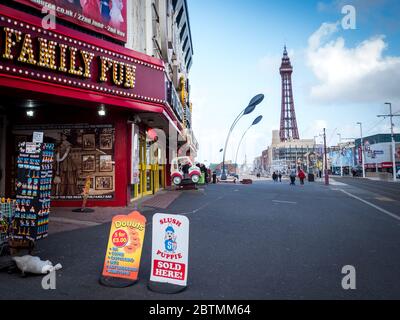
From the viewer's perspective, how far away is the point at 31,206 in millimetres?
6234

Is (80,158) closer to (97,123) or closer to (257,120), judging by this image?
(97,123)

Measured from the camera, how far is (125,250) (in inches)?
165

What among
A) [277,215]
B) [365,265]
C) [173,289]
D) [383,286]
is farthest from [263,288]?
[277,215]

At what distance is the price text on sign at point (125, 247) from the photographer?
414cm

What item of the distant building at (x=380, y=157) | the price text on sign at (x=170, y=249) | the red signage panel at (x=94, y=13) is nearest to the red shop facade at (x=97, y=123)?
the red signage panel at (x=94, y=13)

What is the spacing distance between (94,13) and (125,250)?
34.1ft

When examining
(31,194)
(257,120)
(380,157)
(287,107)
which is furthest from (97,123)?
(287,107)

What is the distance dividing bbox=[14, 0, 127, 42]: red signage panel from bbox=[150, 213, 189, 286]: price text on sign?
9.40m

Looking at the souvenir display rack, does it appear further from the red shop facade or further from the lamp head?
the lamp head

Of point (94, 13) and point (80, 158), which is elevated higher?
point (94, 13)

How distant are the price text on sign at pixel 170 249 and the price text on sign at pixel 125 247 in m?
0.26

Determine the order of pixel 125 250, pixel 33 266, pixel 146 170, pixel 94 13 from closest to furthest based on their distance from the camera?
pixel 125 250 < pixel 33 266 < pixel 94 13 < pixel 146 170

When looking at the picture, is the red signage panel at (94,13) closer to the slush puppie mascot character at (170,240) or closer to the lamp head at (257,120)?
the slush puppie mascot character at (170,240)

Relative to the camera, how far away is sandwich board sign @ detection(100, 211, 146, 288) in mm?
4133
